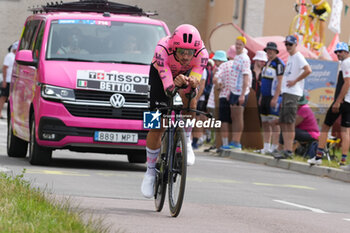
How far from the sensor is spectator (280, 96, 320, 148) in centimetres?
1766

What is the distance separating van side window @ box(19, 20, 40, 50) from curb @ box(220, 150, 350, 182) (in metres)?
5.12

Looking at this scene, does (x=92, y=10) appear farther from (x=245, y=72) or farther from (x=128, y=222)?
(x=128, y=222)

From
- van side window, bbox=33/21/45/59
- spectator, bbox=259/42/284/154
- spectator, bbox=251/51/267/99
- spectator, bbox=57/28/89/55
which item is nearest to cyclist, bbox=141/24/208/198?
spectator, bbox=57/28/89/55

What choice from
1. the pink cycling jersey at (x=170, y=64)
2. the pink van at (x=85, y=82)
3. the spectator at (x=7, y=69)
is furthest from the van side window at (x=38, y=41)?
the spectator at (x=7, y=69)

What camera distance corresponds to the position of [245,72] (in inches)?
713

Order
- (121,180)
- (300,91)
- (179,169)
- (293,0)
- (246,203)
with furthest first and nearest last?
(293,0) < (300,91) < (121,180) < (246,203) < (179,169)

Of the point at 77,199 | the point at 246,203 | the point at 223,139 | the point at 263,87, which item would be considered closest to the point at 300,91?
the point at 263,87

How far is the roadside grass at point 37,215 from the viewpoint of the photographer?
6.01 meters

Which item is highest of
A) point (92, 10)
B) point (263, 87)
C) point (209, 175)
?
point (92, 10)

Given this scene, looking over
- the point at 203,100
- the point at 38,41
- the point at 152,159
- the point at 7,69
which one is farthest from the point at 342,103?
the point at 7,69

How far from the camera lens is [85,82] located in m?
12.5

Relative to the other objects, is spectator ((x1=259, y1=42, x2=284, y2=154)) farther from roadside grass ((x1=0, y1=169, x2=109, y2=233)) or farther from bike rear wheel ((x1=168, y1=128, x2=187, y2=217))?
roadside grass ((x1=0, y1=169, x2=109, y2=233))

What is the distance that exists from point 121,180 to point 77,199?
2601 millimetres

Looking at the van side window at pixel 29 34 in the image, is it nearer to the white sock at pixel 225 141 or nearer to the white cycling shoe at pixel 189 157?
the white sock at pixel 225 141
